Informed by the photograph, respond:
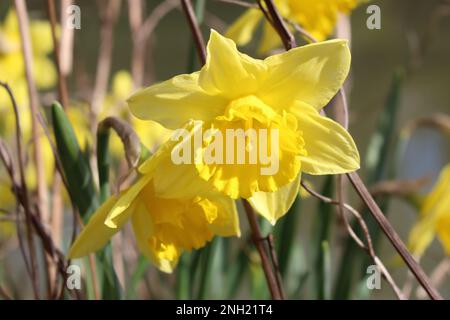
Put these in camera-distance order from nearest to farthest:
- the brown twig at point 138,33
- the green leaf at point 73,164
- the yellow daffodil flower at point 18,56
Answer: the green leaf at point 73,164
the brown twig at point 138,33
the yellow daffodil flower at point 18,56

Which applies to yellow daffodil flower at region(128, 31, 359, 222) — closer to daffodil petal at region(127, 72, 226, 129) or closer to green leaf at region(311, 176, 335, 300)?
daffodil petal at region(127, 72, 226, 129)

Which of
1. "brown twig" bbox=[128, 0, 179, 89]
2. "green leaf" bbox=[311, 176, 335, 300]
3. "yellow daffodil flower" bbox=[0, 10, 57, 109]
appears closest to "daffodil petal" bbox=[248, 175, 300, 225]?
"green leaf" bbox=[311, 176, 335, 300]

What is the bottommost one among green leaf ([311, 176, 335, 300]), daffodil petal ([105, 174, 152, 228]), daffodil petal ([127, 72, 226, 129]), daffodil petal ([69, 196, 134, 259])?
green leaf ([311, 176, 335, 300])

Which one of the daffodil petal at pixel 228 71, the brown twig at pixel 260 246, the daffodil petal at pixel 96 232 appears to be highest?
the daffodil petal at pixel 228 71

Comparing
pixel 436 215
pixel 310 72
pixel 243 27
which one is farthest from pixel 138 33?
pixel 310 72

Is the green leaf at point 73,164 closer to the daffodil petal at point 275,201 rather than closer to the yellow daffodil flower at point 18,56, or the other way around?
the daffodil petal at point 275,201

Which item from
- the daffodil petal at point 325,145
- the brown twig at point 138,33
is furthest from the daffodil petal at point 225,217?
the brown twig at point 138,33

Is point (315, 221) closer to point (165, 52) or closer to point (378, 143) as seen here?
point (378, 143)

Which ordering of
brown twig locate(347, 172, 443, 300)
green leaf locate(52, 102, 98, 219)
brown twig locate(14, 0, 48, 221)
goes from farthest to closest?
1. brown twig locate(14, 0, 48, 221)
2. green leaf locate(52, 102, 98, 219)
3. brown twig locate(347, 172, 443, 300)
